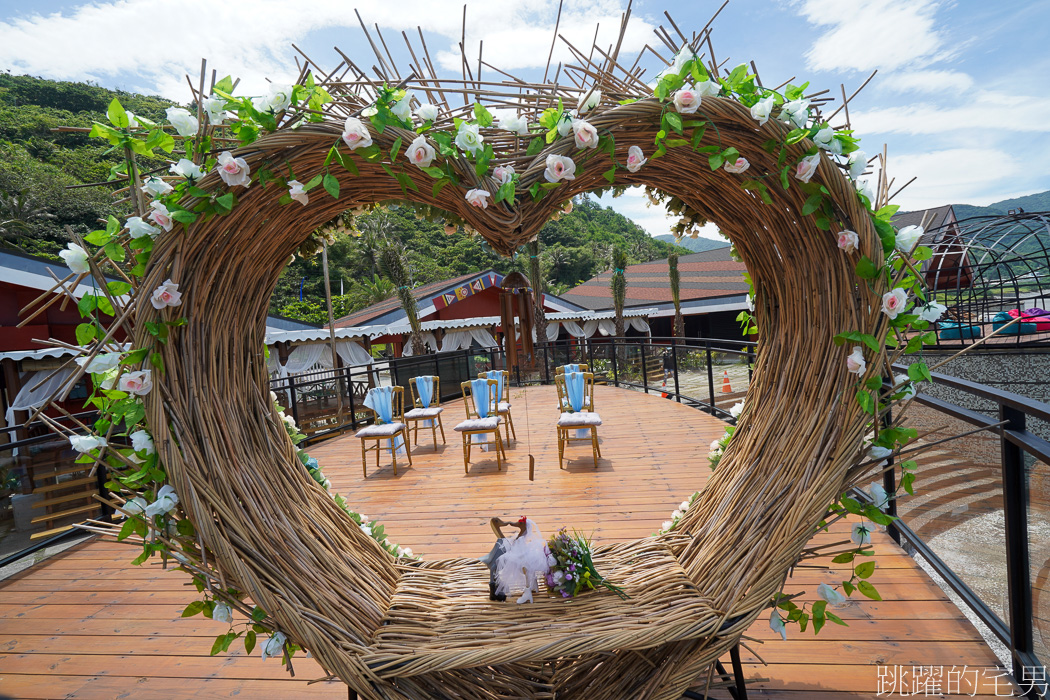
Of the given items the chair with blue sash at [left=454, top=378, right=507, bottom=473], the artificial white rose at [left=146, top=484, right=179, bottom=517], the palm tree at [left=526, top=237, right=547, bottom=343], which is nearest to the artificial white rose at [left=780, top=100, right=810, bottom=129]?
the artificial white rose at [left=146, top=484, right=179, bottom=517]

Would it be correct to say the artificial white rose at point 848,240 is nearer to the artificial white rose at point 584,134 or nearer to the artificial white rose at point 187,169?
the artificial white rose at point 584,134

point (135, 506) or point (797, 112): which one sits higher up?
point (797, 112)

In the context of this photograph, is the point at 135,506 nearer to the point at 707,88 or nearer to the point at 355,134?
the point at 355,134

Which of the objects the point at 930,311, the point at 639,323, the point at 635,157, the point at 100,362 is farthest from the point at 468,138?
the point at 639,323

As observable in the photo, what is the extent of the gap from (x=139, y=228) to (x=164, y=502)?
666 millimetres

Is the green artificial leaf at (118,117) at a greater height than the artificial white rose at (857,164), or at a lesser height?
greater

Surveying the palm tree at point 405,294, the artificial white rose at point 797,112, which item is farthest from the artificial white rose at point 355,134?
the palm tree at point 405,294

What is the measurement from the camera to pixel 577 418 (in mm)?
5375

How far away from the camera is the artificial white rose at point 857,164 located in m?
1.41

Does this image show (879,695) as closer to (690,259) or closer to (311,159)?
(311,159)

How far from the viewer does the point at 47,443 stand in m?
4.75

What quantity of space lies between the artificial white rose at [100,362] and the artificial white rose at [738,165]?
1598 millimetres

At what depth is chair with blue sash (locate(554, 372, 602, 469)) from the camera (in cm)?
511

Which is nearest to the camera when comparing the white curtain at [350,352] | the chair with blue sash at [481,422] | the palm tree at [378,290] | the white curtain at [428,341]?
the chair with blue sash at [481,422]
